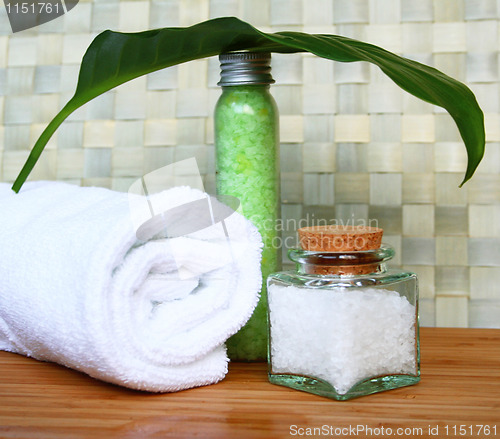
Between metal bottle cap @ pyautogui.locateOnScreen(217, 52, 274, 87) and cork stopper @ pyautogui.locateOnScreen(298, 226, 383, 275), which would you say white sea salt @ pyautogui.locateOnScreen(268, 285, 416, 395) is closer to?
cork stopper @ pyautogui.locateOnScreen(298, 226, 383, 275)

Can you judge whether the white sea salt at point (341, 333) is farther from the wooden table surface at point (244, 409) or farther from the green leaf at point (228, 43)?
the green leaf at point (228, 43)

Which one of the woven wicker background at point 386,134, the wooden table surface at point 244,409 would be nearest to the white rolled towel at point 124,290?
the wooden table surface at point 244,409

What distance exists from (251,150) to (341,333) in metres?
0.19

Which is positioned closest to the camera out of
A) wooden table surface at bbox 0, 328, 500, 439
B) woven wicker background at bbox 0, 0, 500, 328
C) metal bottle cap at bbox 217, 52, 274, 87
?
wooden table surface at bbox 0, 328, 500, 439

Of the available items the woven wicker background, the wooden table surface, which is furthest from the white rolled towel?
the woven wicker background

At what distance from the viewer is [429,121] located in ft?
2.41

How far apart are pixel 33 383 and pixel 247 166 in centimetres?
27

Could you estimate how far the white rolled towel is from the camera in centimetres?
47

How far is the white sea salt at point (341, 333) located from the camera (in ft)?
1.57

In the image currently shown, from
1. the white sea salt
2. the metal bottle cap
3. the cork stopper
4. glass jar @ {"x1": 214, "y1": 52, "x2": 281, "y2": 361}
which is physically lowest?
the white sea salt

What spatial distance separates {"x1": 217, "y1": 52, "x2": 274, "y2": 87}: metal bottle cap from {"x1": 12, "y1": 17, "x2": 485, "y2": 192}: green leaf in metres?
0.02

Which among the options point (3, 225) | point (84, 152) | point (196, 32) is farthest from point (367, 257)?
point (84, 152)

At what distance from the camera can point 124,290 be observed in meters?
0.47

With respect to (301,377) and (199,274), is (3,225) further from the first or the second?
(301,377)
